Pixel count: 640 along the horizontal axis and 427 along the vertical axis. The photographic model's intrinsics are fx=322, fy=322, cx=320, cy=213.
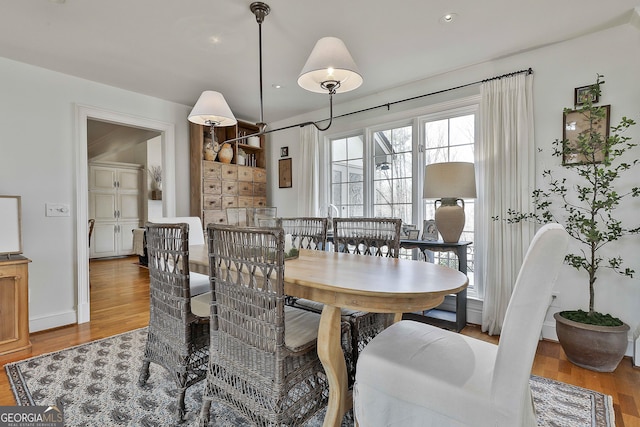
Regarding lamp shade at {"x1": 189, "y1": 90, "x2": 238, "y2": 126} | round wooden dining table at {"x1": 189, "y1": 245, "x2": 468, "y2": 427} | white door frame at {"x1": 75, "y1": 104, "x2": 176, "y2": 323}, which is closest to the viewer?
round wooden dining table at {"x1": 189, "y1": 245, "x2": 468, "y2": 427}

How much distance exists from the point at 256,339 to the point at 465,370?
2.72 feet

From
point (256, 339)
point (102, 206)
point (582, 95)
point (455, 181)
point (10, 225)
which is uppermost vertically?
point (582, 95)

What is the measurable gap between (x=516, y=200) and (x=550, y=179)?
0.98 ft

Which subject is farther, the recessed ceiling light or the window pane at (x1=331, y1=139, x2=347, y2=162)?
the window pane at (x1=331, y1=139, x2=347, y2=162)

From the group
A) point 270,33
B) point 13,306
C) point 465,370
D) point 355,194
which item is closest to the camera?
point 465,370

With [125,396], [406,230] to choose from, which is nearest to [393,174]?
[406,230]

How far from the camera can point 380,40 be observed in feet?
8.38

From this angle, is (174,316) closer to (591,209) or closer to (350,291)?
Result: (350,291)

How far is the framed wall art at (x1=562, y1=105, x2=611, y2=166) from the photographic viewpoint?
2436mm

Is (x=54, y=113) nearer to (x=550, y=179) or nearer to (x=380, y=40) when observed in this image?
(x=380, y=40)

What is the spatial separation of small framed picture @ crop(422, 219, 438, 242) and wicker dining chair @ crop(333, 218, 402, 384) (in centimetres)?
99

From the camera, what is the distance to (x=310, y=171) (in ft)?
14.2

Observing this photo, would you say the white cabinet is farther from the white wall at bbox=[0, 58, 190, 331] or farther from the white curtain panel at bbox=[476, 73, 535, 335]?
the white curtain panel at bbox=[476, 73, 535, 335]
